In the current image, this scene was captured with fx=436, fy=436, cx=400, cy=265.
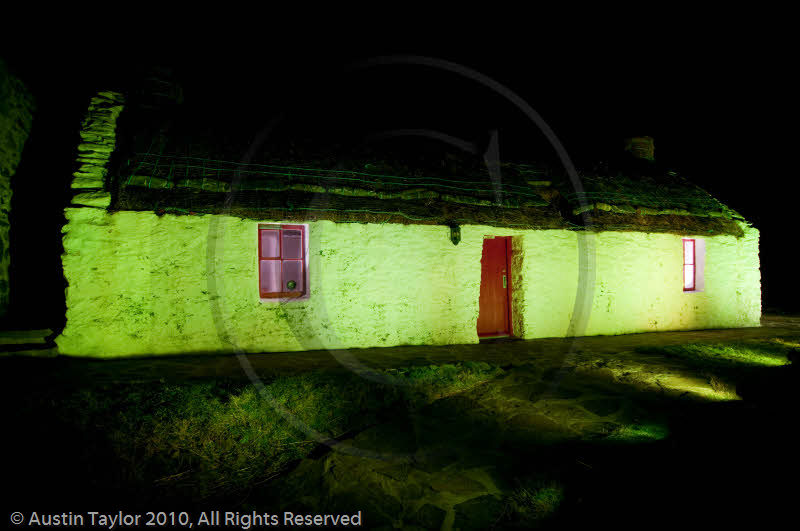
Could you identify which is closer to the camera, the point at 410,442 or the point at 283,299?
the point at 410,442

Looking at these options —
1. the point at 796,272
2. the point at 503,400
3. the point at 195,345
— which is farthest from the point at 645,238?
the point at 796,272

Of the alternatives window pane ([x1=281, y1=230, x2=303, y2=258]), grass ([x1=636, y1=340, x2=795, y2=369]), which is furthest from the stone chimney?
window pane ([x1=281, y1=230, x2=303, y2=258])

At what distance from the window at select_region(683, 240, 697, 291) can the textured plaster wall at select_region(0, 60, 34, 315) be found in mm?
15671

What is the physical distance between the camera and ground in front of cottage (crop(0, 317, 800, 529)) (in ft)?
10.8

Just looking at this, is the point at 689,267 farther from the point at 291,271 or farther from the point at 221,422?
the point at 221,422

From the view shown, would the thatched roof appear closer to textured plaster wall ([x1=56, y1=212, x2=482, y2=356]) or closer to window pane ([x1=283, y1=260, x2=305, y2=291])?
textured plaster wall ([x1=56, y1=212, x2=482, y2=356])

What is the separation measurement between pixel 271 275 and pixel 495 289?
4.95 metres

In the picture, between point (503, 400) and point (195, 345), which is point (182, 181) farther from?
point (503, 400)

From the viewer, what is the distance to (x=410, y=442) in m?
4.47

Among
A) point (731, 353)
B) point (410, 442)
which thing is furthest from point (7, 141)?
point (731, 353)

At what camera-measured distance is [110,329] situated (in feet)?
23.5

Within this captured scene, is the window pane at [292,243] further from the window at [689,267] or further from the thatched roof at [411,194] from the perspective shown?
the window at [689,267]

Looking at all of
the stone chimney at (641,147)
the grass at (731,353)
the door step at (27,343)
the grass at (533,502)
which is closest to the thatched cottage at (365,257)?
the door step at (27,343)

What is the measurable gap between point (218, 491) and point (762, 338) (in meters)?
11.4
